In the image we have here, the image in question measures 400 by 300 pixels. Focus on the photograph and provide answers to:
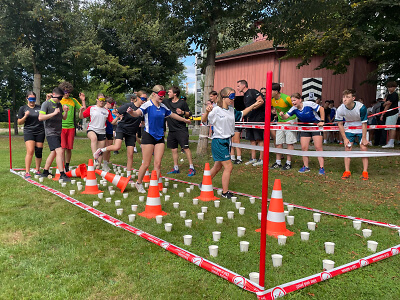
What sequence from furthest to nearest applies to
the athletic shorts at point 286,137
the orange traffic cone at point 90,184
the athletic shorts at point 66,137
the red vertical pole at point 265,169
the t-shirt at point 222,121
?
the athletic shorts at point 286,137 → the athletic shorts at point 66,137 → the orange traffic cone at point 90,184 → the t-shirt at point 222,121 → the red vertical pole at point 265,169

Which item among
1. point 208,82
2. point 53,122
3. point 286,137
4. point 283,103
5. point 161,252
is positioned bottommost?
point 161,252

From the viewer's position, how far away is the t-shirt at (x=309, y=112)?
8414 millimetres

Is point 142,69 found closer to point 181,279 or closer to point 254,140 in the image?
point 254,140

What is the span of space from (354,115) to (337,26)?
5.46 metres

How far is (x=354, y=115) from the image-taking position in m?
7.71

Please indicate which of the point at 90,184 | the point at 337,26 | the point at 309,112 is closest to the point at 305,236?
the point at 90,184

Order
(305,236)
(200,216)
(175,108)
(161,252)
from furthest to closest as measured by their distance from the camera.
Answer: (175,108) → (200,216) → (305,236) → (161,252)

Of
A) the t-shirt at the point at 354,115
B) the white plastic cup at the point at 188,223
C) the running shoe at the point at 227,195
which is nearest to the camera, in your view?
the white plastic cup at the point at 188,223

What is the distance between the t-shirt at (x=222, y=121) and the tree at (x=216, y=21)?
4.21m

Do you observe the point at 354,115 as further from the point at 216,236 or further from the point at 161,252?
the point at 161,252

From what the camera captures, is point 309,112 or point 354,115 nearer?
point 354,115

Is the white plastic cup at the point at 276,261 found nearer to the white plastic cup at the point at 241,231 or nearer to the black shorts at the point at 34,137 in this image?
the white plastic cup at the point at 241,231

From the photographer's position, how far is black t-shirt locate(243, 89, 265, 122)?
9520mm

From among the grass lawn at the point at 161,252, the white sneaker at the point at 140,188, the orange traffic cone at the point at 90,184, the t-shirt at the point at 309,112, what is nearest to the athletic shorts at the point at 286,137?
the t-shirt at the point at 309,112
